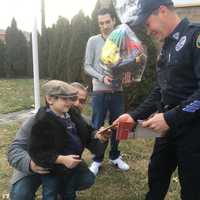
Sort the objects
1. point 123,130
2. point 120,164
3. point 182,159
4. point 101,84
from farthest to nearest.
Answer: point 120,164
point 101,84
point 123,130
point 182,159

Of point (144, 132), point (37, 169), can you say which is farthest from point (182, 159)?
point (37, 169)

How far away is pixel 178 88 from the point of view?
2674 mm

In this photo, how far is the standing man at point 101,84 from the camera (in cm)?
453

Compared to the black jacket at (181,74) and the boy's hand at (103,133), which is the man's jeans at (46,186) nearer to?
the boy's hand at (103,133)

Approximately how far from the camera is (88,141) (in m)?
3.57

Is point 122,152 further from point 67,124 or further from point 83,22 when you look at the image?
point 83,22

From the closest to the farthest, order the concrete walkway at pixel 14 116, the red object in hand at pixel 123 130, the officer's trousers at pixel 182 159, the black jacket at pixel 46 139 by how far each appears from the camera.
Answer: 1. the officer's trousers at pixel 182 159
2. the red object in hand at pixel 123 130
3. the black jacket at pixel 46 139
4. the concrete walkway at pixel 14 116

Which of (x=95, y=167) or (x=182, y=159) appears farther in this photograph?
(x=95, y=167)

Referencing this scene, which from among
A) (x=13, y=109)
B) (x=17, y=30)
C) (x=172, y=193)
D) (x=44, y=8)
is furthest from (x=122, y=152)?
(x=44, y=8)

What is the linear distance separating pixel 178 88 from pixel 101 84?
2022 mm

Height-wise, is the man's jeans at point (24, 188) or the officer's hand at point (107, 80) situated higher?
the officer's hand at point (107, 80)

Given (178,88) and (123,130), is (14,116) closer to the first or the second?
(123,130)

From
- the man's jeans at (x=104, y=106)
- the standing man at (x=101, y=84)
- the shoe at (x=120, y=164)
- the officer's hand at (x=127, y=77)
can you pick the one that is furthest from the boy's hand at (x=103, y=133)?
the shoe at (x=120, y=164)

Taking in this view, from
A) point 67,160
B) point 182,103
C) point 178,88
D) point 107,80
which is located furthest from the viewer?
point 107,80
